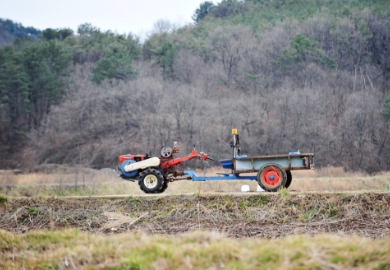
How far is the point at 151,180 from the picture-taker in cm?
1875

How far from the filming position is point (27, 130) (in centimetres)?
6106

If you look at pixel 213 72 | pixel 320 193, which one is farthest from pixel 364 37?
pixel 320 193

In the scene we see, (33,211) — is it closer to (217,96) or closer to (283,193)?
(283,193)

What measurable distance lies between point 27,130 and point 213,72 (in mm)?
22149

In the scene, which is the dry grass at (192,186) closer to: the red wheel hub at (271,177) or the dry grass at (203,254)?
the red wheel hub at (271,177)

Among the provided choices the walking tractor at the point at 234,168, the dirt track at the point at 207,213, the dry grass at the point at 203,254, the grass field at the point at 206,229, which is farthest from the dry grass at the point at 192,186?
the dry grass at the point at 203,254

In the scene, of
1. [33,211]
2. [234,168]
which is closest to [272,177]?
[234,168]

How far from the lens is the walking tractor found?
1738 cm

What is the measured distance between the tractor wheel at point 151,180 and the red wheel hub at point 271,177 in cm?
331

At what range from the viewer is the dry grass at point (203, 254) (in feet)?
27.1

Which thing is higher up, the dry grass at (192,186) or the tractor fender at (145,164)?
the tractor fender at (145,164)

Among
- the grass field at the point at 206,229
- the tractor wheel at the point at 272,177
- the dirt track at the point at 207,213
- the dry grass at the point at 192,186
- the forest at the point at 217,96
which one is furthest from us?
the forest at the point at 217,96

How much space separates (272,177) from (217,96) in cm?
4527

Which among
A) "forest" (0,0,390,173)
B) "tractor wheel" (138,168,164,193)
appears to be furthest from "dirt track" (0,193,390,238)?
"forest" (0,0,390,173)
